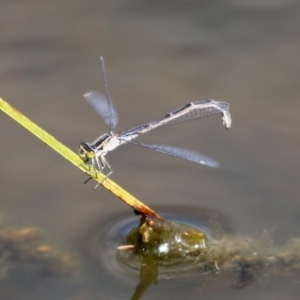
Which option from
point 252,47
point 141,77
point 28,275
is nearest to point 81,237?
point 28,275

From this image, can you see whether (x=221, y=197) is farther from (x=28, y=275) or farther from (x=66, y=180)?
(x=28, y=275)

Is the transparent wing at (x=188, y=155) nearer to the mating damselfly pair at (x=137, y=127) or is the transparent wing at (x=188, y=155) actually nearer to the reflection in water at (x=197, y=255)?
the mating damselfly pair at (x=137, y=127)

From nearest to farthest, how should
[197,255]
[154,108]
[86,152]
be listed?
1. [197,255]
2. [86,152]
3. [154,108]

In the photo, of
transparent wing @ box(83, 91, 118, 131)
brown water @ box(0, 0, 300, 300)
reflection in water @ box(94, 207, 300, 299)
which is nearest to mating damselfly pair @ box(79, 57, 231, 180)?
transparent wing @ box(83, 91, 118, 131)

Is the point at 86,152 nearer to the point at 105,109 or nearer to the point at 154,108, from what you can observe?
the point at 105,109

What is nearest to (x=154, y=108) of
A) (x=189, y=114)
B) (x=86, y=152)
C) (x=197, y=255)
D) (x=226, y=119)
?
(x=189, y=114)

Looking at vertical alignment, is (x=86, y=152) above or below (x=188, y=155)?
below

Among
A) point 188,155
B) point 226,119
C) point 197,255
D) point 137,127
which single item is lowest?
point 197,255
